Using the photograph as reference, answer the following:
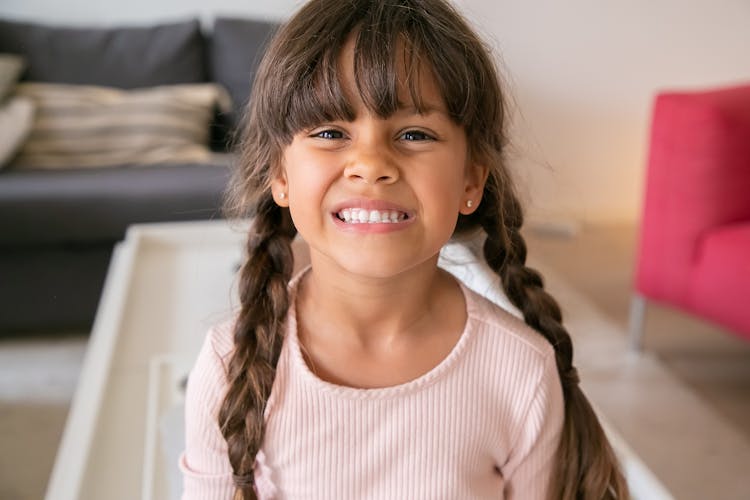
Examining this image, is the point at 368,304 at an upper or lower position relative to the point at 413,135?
lower

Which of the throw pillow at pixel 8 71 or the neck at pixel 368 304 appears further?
the throw pillow at pixel 8 71

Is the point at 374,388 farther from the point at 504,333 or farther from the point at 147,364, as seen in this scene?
the point at 147,364

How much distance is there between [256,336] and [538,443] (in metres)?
0.27

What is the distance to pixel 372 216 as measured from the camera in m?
0.63

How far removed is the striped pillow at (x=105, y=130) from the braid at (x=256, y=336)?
1641 millimetres

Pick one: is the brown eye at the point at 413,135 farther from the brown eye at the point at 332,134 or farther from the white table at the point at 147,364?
the white table at the point at 147,364

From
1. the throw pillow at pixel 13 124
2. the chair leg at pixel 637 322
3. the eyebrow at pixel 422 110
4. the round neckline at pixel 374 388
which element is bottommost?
the chair leg at pixel 637 322

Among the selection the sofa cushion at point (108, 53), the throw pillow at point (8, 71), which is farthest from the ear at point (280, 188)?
the sofa cushion at point (108, 53)

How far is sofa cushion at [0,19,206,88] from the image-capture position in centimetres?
249

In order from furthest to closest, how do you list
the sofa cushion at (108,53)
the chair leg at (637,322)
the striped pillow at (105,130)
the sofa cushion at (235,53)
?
1. the sofa cushion at (235,53)
2. the sofa cushion at (108,53)
3. the striped pillow at (105,130)
4. the chair leg at (637,322)

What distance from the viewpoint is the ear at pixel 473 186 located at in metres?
0.71

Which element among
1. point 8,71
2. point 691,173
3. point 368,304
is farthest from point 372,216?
point 8,71

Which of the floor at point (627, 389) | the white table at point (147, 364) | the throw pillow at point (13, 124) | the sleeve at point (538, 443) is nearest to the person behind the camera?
the sleeve at point (538, 443)

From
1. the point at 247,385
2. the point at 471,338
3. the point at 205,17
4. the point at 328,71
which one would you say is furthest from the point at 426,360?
the point at 205,17
